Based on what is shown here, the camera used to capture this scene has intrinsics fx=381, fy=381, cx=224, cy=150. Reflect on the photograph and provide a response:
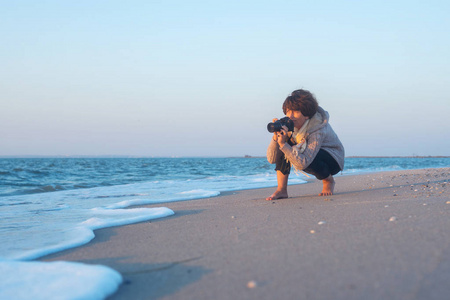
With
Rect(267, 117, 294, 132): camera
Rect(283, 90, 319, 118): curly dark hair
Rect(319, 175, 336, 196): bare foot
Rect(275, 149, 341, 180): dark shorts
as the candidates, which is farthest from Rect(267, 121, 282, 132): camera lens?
Rect(319, 175, 336, 196): bare foot

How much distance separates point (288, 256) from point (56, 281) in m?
0.91

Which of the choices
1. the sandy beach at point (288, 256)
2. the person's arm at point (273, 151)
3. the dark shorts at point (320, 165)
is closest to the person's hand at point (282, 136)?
the person's arm at point (273, 151)

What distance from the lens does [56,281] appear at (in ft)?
4.66

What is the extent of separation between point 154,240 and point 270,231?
0.66 metres

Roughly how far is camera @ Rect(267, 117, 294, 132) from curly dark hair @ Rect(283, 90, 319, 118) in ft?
0.61

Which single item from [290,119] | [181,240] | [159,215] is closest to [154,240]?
[181,240]

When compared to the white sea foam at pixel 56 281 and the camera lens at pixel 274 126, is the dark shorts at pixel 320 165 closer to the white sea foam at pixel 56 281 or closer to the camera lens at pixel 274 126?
the camera lens at pixel 274 126

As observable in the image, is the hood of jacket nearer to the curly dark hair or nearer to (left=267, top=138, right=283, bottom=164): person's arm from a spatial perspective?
the curly dark hair

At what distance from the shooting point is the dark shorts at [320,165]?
385 cm

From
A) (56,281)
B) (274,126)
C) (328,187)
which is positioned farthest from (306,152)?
(56,281)

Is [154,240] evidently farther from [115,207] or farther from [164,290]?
[115,207]

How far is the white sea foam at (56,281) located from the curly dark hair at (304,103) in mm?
2664

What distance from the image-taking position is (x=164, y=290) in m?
1.32

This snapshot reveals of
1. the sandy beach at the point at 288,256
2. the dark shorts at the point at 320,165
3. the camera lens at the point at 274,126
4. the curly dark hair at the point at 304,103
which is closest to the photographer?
the sandy beach at the point at 288,256
